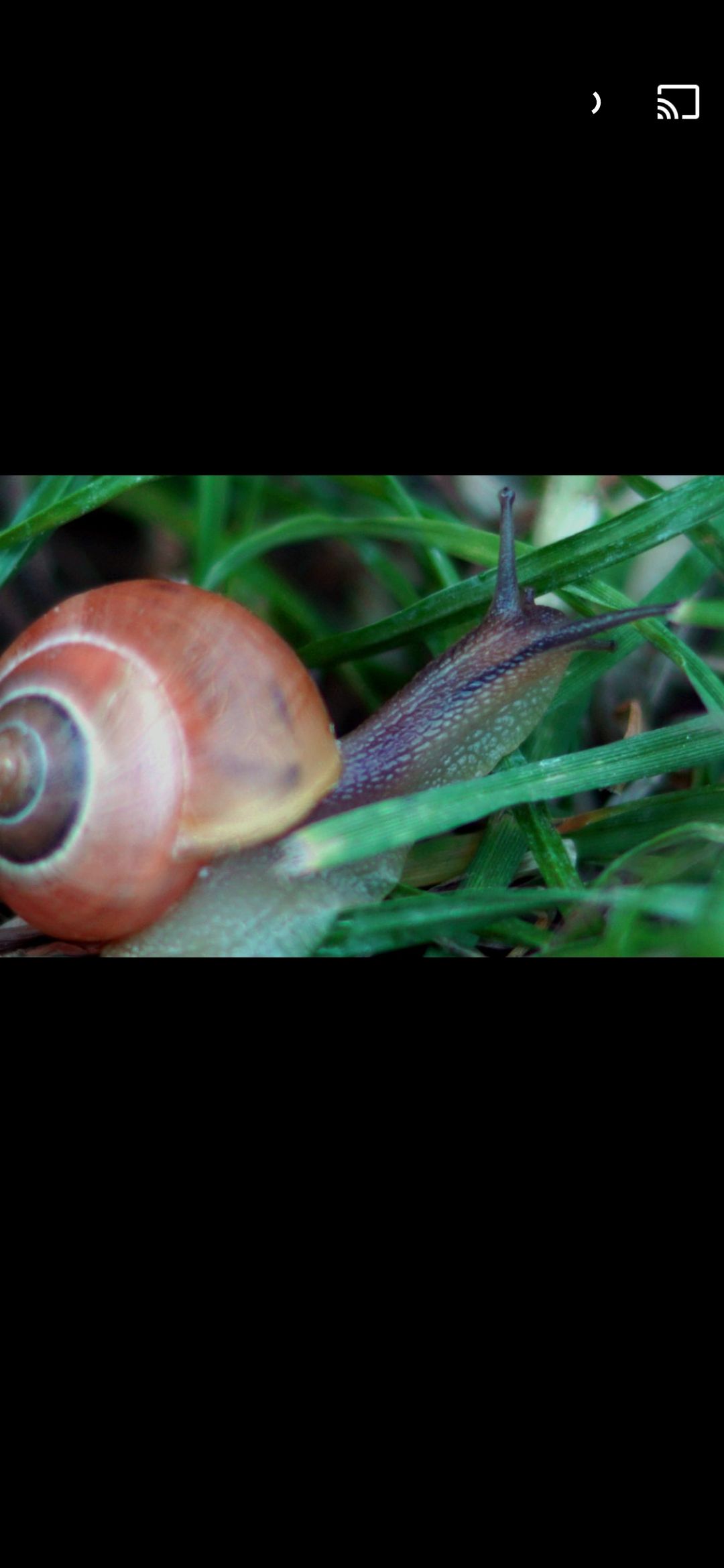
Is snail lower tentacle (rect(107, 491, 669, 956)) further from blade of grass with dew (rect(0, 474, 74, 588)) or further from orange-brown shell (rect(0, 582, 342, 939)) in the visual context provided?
blade of grass with dew (rect(0, 474, 74, 588))

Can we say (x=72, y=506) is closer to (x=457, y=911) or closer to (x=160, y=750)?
(x=160, y=750)

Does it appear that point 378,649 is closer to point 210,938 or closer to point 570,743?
point 570,743

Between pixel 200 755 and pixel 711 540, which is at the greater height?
pixel 711 540

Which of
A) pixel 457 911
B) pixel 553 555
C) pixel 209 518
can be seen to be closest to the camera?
pixel 457 911

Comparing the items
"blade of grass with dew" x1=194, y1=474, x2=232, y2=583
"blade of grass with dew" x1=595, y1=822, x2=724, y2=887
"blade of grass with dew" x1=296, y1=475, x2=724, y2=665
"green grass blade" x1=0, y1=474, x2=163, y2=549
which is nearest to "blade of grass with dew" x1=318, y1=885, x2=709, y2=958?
"blade of grass with dew" x1=595, y1=822, x2=724, y2=887

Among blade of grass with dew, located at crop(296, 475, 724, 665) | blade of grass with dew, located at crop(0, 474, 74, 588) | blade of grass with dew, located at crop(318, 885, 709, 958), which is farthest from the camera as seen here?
blade of grass with dew, located at crop(0, 474, 74, 588)

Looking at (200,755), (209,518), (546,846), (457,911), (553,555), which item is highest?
(209,518)

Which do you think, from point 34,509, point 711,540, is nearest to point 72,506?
point 34,509

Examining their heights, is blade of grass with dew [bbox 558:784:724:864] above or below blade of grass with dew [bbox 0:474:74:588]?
below

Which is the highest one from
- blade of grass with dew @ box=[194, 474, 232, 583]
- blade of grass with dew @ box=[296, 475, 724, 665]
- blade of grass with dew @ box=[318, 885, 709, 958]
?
blade of grass with dew @ box=[194, 474, 232, 583]
